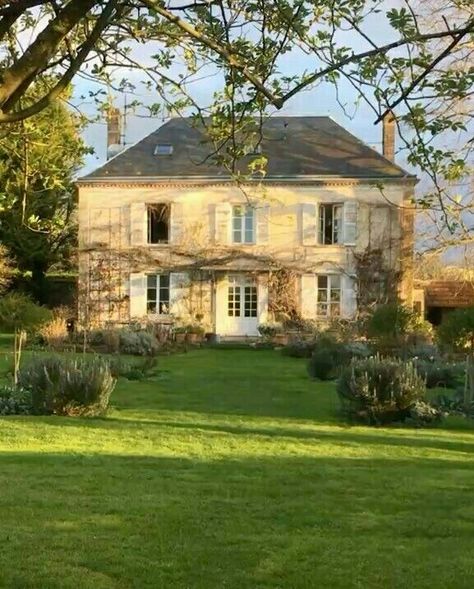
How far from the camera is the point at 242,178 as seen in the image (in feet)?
15.7

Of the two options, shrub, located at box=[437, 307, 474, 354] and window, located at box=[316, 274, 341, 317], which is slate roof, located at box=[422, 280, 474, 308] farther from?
shrub, located at box=[437, 307, 474, 354]

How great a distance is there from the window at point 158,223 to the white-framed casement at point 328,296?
16.3 feet

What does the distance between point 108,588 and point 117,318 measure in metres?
23.9

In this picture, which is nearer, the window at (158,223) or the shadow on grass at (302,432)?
the shadow on grass at (302,432)

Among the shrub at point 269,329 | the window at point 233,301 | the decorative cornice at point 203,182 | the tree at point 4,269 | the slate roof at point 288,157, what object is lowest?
the shrub at point 269,329

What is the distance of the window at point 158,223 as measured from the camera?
28.4m

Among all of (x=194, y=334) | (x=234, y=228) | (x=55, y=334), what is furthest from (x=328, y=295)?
(x=55, y=334)

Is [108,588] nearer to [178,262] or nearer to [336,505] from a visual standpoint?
[336,505]

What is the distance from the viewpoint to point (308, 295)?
27703 mm

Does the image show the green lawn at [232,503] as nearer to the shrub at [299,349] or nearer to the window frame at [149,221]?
the shrub at [299,349]

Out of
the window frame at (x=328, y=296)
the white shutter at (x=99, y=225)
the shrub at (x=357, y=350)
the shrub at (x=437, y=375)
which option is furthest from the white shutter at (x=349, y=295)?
the shrub at (x=437, y=375)

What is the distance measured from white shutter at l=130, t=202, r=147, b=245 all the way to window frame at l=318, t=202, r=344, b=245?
589 cm

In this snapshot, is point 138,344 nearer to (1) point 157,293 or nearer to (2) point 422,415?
(1) point 157,293

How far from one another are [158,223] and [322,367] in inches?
534
